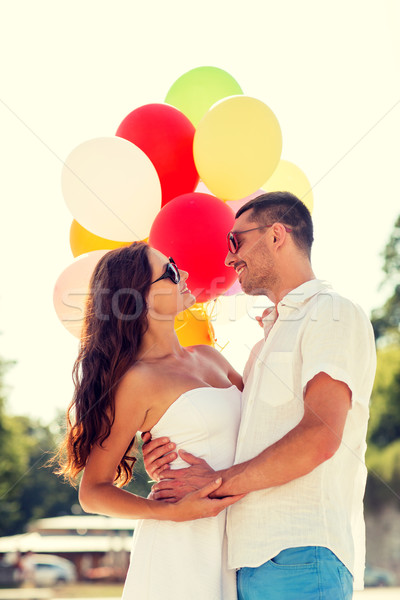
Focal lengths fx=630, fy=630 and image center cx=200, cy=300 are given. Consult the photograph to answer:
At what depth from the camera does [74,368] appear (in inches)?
126

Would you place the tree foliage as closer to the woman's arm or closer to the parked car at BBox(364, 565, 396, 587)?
the parked car at BBox(364, 565, 396, 587)

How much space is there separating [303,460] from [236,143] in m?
2.01

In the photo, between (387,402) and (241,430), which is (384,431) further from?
(241,430)

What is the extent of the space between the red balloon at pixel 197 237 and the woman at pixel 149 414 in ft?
0.59

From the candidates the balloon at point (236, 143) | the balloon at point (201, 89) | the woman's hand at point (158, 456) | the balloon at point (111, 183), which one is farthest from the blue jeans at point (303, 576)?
the balloon at point (201, 89)

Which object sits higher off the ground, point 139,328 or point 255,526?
point 139,328

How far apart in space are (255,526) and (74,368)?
1.22 m

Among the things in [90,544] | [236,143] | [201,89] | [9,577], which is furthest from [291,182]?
[90,544]

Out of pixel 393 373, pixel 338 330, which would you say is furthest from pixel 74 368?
pixel 393 373

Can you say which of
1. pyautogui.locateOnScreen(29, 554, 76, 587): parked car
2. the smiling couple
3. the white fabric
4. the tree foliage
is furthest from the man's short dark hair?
the tree foliage

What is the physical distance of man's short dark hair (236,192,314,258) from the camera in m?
3.08

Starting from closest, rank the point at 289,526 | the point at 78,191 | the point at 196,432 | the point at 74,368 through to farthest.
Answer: the point at 289,526
the point at 196,432
the point at 74,368
the point at 78,191

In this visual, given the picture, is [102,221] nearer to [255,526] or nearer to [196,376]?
[196,376]

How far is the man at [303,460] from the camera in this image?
2.46 metres
